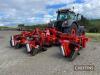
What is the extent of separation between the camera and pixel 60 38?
1122cm

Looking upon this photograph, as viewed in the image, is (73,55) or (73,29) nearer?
(73,55)

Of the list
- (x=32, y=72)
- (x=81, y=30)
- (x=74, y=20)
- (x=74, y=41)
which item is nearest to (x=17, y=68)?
(x=32, y=72)

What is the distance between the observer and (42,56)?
9.70 metres

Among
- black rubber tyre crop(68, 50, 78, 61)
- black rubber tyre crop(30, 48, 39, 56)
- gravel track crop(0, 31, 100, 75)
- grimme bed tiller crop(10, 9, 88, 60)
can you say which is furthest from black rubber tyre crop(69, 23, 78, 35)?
black rubber tyre crop(68, 50, 78, 61)

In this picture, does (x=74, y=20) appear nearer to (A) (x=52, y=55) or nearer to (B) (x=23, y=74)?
(A) (x=52, y=55)

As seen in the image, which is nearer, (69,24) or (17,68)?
(17,68)

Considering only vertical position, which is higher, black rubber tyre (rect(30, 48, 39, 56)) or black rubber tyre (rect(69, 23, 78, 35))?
black rubber tyre (rect(69, 23, 78, 35))

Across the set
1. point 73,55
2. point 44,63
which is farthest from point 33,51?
point 73,55

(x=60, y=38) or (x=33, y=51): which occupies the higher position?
(x=60, y=38)

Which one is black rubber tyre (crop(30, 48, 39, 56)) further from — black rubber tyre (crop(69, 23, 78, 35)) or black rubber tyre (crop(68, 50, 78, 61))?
black rubber tyre (crop(69, 23, 78, 35))

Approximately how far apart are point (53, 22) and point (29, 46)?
3840 millimetres

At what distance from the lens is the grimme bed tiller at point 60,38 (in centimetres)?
926

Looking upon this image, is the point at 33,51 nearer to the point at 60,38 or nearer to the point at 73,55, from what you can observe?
the point at 60,38

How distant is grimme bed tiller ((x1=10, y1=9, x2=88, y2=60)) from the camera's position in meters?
9.26
